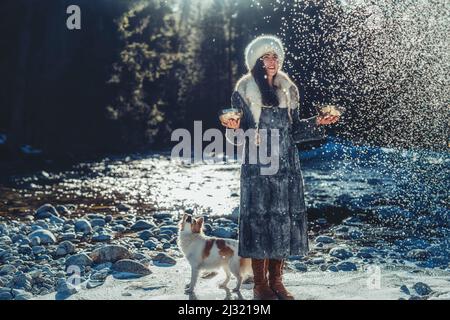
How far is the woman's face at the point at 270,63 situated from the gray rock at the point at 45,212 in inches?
302

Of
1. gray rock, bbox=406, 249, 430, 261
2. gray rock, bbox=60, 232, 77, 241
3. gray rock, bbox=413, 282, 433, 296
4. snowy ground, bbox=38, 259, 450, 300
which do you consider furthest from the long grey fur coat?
gray rock, bbox=60, 232, 77, 241

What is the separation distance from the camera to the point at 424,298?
5.29 metres

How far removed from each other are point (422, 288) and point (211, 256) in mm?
2104

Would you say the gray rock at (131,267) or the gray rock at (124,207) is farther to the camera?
the gray rock at (124,207)

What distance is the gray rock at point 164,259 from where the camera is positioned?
7.34 m

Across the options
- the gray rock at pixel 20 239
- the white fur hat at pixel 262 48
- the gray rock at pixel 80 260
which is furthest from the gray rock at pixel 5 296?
the white fur hat at pixel 262 48

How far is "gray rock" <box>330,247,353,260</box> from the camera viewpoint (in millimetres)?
7691

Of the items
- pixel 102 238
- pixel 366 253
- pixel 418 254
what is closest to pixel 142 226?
pixel 102 238

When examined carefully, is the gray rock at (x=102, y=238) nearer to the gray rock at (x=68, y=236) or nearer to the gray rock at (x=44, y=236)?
the gray rock at (x=68, y=236)

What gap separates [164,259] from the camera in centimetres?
739

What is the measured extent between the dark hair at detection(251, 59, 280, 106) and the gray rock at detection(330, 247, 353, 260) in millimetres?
3130

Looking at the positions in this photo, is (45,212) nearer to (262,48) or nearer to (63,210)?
(63,210)

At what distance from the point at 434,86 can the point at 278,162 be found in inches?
731
